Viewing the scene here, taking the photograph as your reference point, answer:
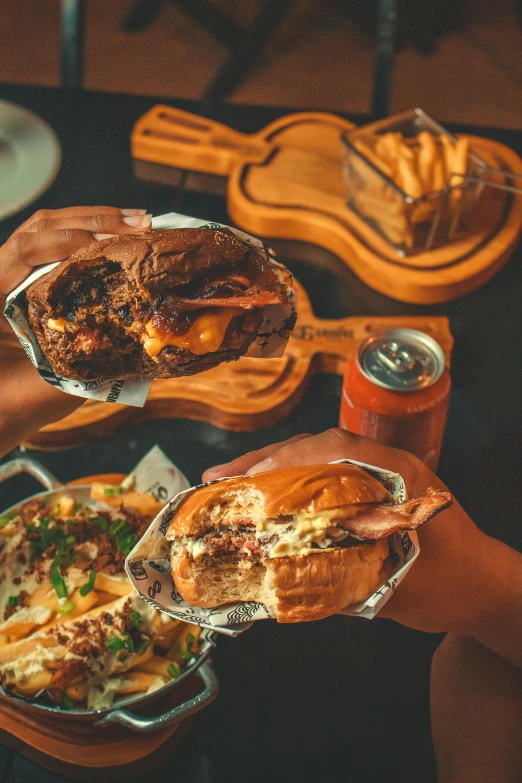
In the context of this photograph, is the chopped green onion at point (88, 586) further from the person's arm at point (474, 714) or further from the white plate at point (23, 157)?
the white plate at point (23, 157)

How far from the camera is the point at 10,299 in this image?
1389 millimetres

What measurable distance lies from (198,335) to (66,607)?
2.31 feet

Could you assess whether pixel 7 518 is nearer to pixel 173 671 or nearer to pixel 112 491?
pixel 112 491

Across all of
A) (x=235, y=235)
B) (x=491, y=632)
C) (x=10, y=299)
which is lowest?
(x=491, y=632)

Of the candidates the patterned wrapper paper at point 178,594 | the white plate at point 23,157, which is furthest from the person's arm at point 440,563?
the white plate at point 23,157

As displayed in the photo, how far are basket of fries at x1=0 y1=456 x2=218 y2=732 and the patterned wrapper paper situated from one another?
270 mm

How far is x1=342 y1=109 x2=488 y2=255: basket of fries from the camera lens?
2.42m

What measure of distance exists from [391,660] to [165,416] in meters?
0.95

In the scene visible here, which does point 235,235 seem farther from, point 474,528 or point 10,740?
point 10,740

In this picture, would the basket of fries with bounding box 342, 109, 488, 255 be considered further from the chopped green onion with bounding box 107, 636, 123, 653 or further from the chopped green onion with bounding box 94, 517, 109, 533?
the chopped green onion with bounding box 107, 636, 123, 653

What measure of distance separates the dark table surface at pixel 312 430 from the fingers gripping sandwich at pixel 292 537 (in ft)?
1.97

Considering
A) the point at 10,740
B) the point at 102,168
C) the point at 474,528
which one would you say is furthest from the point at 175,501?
the point at 102,168

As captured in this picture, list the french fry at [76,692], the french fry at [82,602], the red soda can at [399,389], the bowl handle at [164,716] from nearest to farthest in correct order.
Answer: 1. the bowl handle at [164,716]
2. the french fry at [76,692]
3. the french fry at [82,602]
4. the red soda can at [399,389]

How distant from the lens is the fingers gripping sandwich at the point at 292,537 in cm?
109
